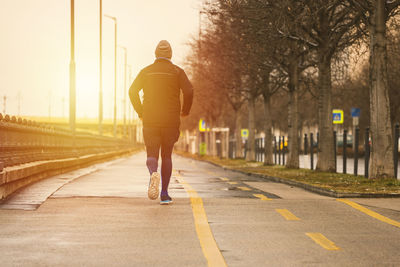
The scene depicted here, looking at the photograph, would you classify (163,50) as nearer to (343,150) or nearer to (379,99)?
(379,99)

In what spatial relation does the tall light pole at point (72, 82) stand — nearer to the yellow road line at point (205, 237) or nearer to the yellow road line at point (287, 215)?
the yellow road line at point (205, 237)

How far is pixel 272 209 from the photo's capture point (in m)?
10.0

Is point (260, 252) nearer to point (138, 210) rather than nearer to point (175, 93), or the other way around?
point (138, 210)

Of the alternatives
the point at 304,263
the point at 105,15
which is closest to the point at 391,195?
the point at 304,263

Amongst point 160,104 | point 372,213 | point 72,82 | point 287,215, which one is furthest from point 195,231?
point 72,82

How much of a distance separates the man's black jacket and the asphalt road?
116 centimetres

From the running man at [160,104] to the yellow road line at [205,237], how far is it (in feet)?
2.11

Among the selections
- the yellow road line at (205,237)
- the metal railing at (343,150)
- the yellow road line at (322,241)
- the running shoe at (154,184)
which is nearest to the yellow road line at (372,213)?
the yellow road line at (322,241)

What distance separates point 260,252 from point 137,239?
1312mm

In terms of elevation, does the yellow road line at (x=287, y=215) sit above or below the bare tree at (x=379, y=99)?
below

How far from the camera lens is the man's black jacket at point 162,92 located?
391 inches

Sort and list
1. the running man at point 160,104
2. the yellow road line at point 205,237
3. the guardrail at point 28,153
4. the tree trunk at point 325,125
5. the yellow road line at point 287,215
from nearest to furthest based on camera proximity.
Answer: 1. the yellow road line at point 205,237
2. the yellow road line at point 287,215
3. the running man at point 160,104
4. the guardrail at point 28,153
5. the tree trunk at point 325,125

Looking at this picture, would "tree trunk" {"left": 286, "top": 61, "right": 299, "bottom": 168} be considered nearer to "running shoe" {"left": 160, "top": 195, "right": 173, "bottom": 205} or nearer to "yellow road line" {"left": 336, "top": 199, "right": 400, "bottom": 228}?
"yellow road line" {"left": 336, "top": 199, "right": 400, "bottom": 228}

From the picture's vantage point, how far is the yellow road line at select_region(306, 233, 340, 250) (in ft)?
23.0
